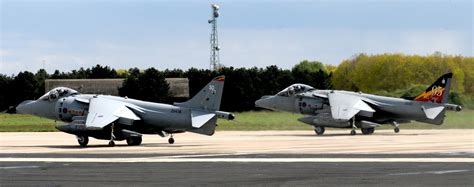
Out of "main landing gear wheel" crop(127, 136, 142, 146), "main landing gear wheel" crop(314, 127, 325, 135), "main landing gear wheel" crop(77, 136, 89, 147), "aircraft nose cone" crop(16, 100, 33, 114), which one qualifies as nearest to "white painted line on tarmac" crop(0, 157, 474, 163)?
"main landing gear wheel" crop(77, 136, 89, 147)

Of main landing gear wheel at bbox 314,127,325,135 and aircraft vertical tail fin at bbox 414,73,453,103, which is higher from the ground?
aircraft vertical tail fin at bbox 414,73,453,103

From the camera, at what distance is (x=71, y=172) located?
24.5 metres

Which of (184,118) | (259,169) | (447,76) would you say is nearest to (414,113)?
(447,76)

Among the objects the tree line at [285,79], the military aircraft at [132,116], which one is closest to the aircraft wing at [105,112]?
the military aircraft at [132,116]

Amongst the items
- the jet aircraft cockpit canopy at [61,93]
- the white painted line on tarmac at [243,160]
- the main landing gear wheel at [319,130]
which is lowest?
the main landing gear wheel at [319,130]

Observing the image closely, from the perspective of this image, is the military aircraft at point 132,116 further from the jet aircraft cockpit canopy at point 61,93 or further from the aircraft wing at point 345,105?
the aircraft wing at point 345,105

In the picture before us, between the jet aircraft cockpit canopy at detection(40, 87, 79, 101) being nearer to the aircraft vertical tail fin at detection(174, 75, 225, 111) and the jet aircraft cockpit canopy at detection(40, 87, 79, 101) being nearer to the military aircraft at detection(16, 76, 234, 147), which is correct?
the military aircraft at detection(16, 76, 234, 147)

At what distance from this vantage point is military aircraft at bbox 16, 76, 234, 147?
1553 inches

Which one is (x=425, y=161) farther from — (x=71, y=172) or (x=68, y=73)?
(x=68, y=73)

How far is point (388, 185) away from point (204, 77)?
69374mm

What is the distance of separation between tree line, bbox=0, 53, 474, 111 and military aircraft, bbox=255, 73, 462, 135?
1164cm

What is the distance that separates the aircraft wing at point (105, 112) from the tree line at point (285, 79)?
2888 centimetres

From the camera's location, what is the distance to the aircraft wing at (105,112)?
38.8 m

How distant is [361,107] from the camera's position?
5350 cm
